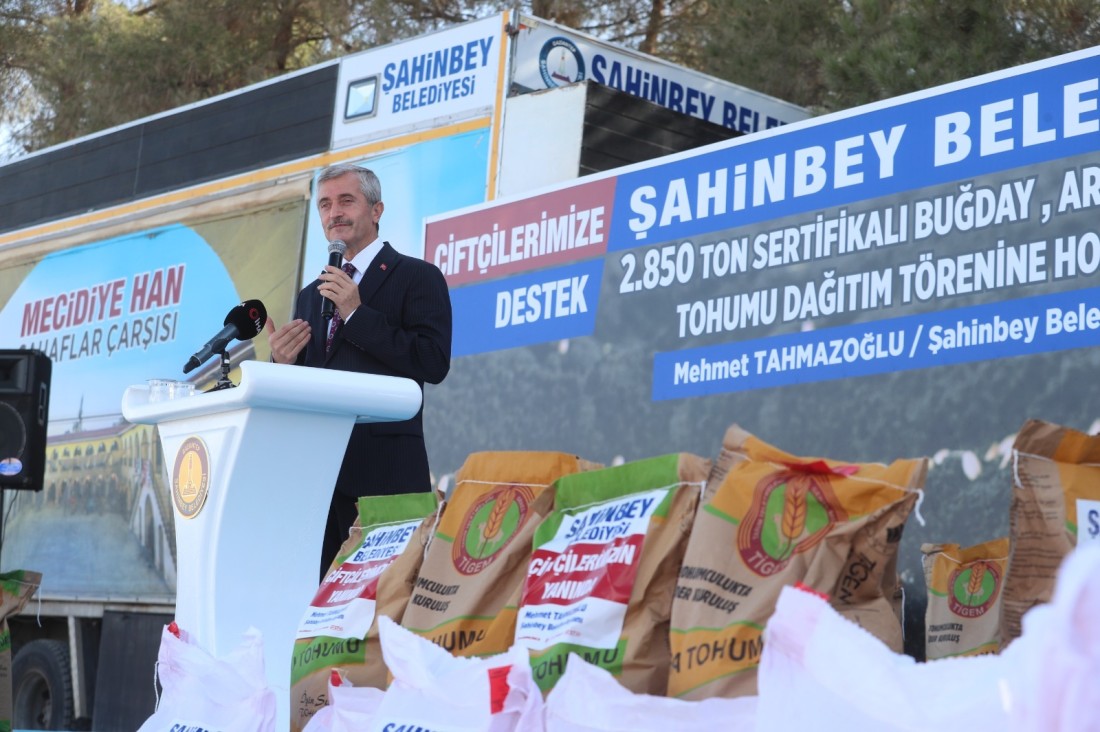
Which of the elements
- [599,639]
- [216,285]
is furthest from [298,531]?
[216,285]

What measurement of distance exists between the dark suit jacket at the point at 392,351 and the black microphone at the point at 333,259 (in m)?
0.05

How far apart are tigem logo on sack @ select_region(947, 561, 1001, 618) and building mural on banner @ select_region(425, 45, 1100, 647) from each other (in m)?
0.45

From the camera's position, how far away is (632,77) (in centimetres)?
525

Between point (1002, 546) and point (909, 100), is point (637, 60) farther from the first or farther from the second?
point (1002, 546)

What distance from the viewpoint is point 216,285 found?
5.78 m

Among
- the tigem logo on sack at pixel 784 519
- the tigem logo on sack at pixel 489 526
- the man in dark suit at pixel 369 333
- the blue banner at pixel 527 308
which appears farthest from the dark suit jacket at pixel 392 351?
the tigem logo on sack at pixel 784 519

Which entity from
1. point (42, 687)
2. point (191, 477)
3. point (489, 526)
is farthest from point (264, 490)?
point (42, 687)

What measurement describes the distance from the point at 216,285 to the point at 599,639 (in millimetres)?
4144

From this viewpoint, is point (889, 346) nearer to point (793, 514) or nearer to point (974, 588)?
point (974, 588)

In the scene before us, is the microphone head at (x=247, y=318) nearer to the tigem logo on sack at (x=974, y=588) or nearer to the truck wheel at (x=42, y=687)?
the tigem logo on sack at (x=974, y=588)

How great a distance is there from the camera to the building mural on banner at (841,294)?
298 cm

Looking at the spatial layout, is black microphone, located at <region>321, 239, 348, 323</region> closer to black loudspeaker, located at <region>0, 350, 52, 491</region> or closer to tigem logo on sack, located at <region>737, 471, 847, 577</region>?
tigem logo on sack, located at <region>737, 471, 847, 577</region>

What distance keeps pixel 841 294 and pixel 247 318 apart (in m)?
1.29

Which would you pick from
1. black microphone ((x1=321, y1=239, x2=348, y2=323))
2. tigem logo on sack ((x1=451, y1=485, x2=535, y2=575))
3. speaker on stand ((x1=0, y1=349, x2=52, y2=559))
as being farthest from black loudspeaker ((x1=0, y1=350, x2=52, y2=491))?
tigem logo on sack ((x1=451, y1=485, x2=535, y2=575))
